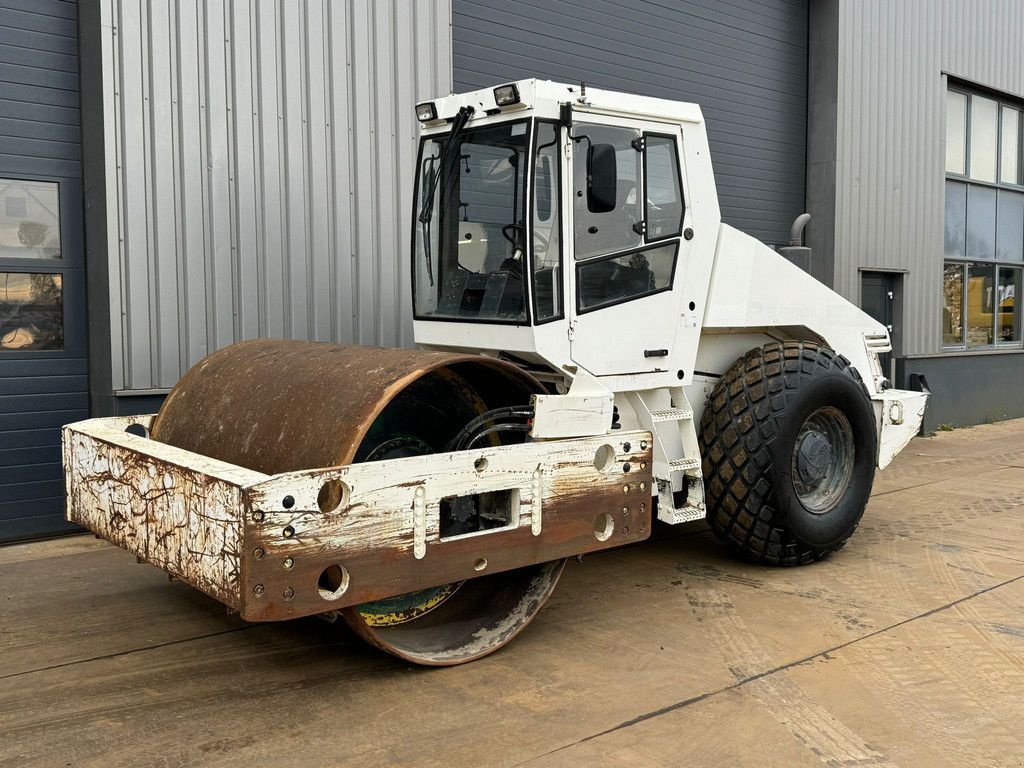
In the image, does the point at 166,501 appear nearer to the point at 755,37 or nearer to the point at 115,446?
the point at 115,446

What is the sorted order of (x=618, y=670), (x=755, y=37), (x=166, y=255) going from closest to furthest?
(x=618, y=670), (x=166, y=255), (x=755, y=37)

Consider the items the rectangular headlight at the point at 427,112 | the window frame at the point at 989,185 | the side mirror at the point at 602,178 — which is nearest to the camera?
the side mirror at the point at 602,178

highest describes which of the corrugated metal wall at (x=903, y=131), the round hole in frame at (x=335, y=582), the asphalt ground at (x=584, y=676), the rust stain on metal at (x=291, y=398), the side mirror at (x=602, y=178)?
the corrugated metal wall at (x=903, y=131)

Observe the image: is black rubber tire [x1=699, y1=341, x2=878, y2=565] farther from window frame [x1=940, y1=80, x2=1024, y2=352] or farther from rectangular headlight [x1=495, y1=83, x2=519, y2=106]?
window frame [x1=940, y1=80, x2=1024, y2=352]

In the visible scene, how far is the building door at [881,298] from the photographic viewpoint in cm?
1360

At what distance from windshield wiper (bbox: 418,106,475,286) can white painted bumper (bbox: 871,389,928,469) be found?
11.4 feet

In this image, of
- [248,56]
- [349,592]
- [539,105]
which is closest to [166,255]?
[248,56]

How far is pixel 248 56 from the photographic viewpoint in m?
7.64

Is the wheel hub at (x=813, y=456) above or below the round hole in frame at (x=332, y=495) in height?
below

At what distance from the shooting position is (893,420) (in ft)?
23.9

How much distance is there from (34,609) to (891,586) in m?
4.85

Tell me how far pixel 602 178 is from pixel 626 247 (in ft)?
1.79

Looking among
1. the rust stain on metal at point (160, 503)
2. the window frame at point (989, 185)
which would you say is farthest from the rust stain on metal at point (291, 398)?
the window frame at point (989, 185)

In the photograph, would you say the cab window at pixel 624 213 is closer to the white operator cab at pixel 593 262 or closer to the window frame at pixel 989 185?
the white operator cab at pixel 593 262
